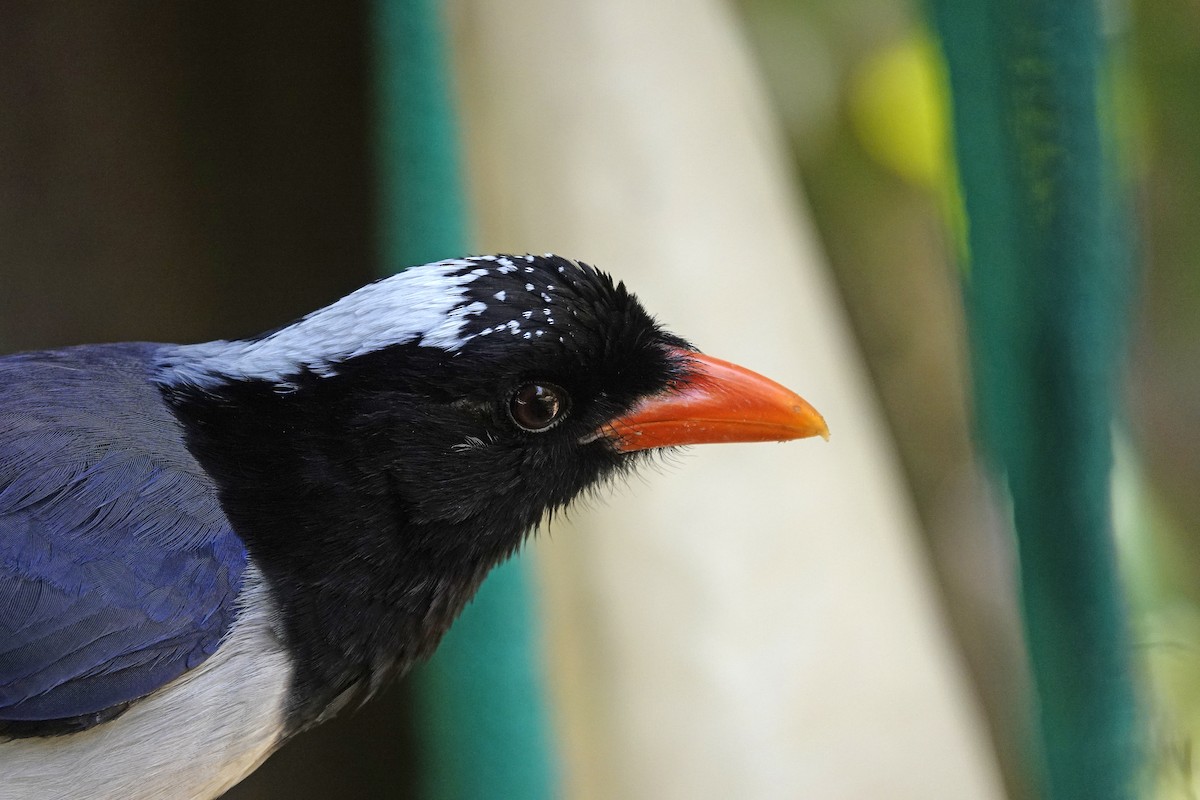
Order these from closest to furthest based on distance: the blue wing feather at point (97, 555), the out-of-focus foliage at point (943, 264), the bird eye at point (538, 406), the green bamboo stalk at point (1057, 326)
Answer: the green bamboo stalk at point (1057, 326), the blue wing feather at point (97, 555), the bird eye at point (538, 406), the out-of-focus foliage at point (943, 264)

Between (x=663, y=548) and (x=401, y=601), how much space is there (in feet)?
2.05

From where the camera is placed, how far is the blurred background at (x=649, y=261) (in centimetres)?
171

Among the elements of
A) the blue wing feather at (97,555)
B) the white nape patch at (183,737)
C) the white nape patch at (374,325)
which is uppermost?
the white nape patch at (374,325)

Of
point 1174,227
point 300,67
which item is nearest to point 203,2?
point 300,67

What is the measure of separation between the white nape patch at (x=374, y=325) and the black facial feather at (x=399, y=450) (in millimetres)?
10

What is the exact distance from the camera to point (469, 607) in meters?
1.79

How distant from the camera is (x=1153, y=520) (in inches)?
103

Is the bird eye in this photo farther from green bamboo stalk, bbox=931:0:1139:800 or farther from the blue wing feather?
green bamboo stalk, bbox=931:0:1139:800

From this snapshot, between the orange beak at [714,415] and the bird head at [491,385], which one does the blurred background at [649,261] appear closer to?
the orange beak at [714,415]

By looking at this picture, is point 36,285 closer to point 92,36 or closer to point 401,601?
point 92,36

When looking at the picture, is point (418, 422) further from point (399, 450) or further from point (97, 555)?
point (97, 555)

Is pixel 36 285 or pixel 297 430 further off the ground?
pixel 36 285

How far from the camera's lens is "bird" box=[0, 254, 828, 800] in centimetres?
123

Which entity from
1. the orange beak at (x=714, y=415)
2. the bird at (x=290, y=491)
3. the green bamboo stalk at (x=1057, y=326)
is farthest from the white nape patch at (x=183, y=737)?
the green bamboo stalk at (x=1057, y=326)
